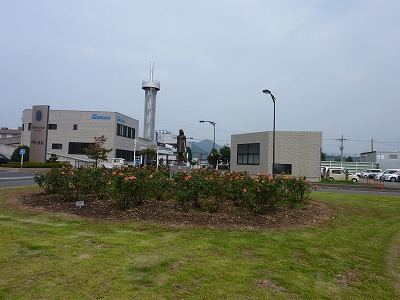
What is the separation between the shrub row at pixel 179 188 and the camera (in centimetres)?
902

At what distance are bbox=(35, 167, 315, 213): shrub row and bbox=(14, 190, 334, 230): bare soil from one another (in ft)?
0.95

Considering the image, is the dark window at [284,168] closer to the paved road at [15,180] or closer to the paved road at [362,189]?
the paved road at [362,189]

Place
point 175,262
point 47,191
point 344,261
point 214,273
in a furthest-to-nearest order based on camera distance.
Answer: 1. point 47,191
2. point 344,261
3. point 175,262
4. point 214,273

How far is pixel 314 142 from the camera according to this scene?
3647 cm

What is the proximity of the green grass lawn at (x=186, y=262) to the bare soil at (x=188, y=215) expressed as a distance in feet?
1.61

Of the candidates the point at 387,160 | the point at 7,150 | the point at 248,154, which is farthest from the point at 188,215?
the point at 387,160

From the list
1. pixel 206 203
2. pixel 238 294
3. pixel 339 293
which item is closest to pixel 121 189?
pixel 206 203

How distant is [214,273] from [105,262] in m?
1.66

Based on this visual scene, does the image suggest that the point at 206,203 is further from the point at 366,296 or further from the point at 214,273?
the point at 366,296

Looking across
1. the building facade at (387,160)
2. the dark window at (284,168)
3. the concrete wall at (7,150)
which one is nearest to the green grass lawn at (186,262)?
the dark window at (284,168)

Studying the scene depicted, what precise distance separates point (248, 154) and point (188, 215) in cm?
3332

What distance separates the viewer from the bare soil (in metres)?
8.04

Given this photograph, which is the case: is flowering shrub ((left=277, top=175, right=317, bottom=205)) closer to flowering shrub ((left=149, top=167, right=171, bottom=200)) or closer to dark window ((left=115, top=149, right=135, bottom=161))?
flowering shrub ((left=149, top=167, right=171, bottom=200))

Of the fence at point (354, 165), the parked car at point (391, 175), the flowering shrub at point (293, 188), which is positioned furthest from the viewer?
the fence at point (354, 165)
